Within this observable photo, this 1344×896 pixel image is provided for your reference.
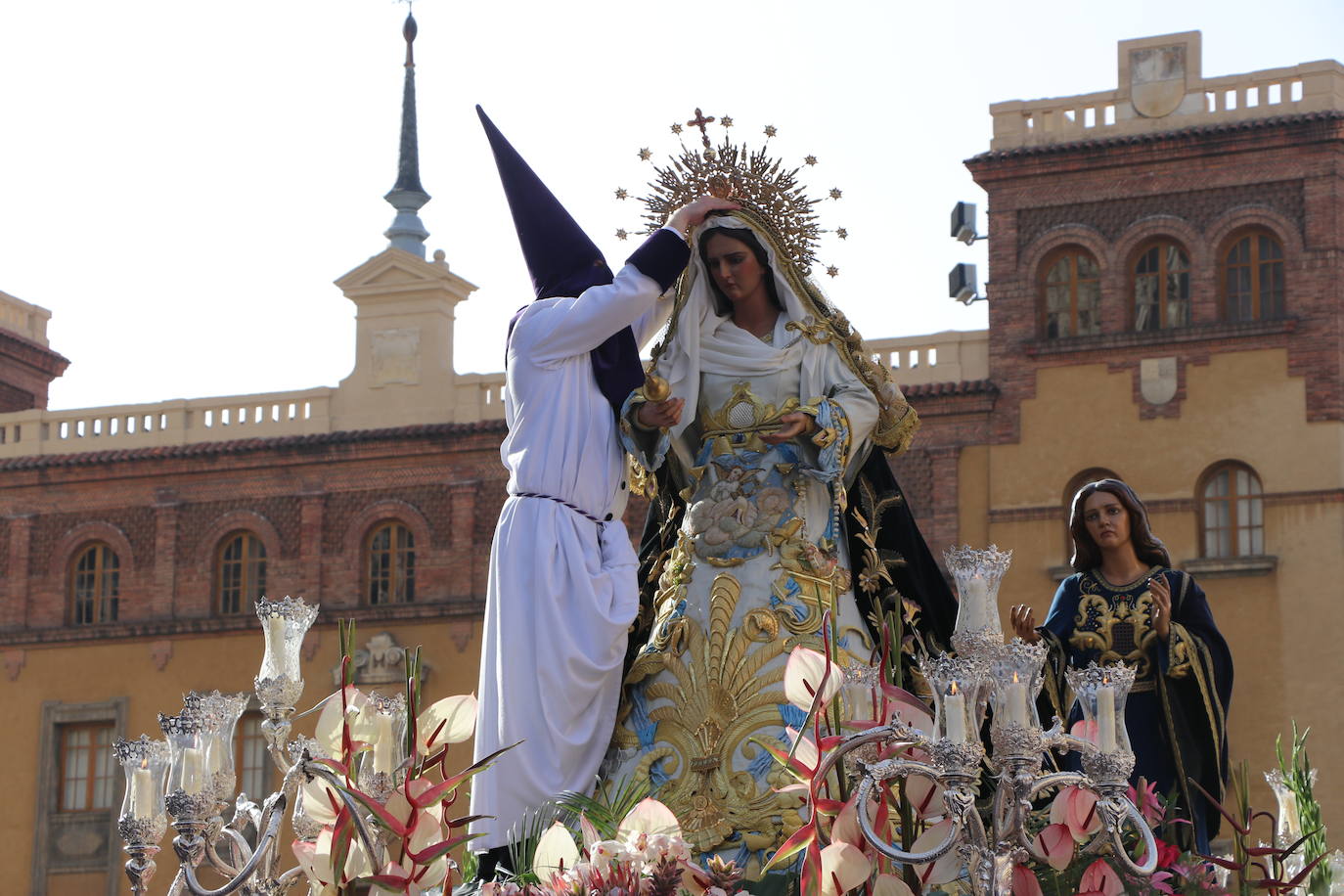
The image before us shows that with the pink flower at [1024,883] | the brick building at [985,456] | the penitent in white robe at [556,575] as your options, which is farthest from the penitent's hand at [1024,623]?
the brick building at [985,456]

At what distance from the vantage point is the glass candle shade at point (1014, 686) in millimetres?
5613

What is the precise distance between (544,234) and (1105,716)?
3227 millimetres

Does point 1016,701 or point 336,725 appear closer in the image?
point 1016,701

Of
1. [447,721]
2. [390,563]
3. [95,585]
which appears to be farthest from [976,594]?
[95,585]

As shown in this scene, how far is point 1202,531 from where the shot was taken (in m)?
30.8

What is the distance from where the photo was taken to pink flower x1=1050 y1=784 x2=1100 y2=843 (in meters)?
5.88

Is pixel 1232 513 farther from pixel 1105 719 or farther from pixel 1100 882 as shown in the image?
pixel 1105 719

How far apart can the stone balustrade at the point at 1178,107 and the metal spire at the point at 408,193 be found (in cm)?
936

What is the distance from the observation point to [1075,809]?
5875mm

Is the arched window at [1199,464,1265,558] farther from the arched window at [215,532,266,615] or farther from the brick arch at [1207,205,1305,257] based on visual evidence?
the arched window at [215,532,266,615]

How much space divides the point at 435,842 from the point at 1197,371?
26.5 meters

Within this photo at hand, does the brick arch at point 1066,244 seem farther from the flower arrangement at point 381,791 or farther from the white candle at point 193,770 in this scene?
the white candle at point 193,770

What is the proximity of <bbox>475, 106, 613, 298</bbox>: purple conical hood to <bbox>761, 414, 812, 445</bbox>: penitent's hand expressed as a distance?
78 centimetres

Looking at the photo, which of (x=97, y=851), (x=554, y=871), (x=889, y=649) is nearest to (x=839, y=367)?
(x=889, y=649)
